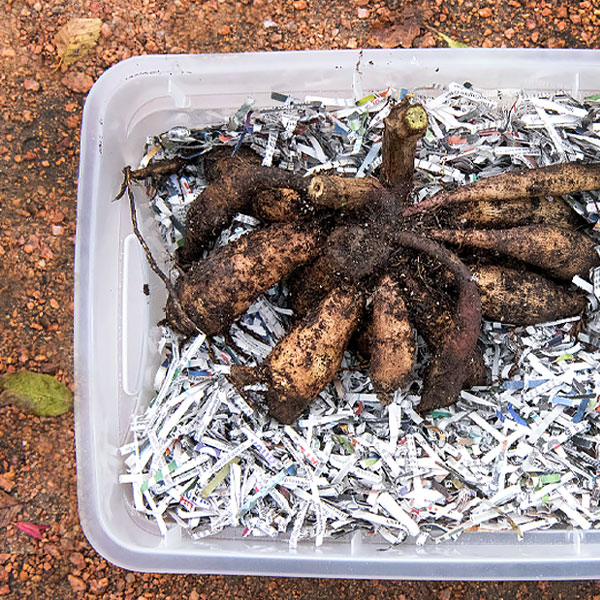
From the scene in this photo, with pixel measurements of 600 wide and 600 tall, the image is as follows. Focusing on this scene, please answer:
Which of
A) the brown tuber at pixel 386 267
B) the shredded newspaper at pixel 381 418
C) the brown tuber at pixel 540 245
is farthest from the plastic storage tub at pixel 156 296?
the brown tuber at pixel 540 245

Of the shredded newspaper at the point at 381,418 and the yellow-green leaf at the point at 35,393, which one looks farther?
the yellow-green leaf at the point at 35,393

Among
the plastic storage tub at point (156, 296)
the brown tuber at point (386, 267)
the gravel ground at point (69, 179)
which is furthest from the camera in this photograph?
the gravel ground at point (69, 179)

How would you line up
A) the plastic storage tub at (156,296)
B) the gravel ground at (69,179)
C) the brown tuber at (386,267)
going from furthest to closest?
the gravel ground at (69,179), the plastic storage tub at (156,296), the brown tuber at (386,267)

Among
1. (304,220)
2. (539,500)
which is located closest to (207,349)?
(304,220)

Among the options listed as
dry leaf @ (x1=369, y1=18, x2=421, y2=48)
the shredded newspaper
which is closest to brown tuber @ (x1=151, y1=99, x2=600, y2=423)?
the shredded newspaper

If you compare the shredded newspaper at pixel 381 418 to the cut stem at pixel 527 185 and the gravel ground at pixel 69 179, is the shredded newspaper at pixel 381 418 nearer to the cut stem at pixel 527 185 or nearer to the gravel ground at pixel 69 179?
the cut stem at pixel 527 185

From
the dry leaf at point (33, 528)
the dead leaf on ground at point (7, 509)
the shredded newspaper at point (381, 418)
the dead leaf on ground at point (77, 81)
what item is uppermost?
the dead leaf on ground at point (77, 81)

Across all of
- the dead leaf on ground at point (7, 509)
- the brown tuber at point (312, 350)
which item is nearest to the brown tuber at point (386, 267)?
the brown tuber at point (312, 350)

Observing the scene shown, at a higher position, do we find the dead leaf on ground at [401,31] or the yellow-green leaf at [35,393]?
the dead leaf on ground at [401,31]

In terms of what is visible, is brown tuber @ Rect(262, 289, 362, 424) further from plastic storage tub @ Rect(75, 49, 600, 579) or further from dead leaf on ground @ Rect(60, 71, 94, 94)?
dead leaf on ground @ Rect(60, 71, 94, 94)

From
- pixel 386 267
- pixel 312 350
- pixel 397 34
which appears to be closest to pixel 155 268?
pixel 312 350
